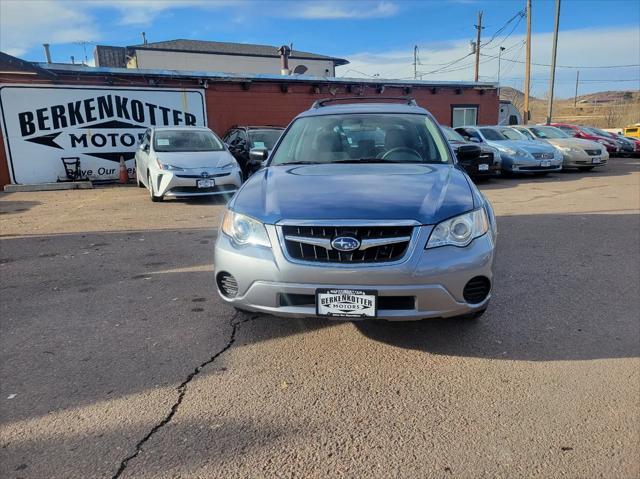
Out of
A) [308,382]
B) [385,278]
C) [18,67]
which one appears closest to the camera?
[385,278]

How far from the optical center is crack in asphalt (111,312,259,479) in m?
2.18

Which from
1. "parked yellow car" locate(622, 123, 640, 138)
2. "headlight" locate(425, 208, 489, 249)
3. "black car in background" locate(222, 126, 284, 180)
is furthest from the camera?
"parked yellow car" locate(622, 123, 640, 138)

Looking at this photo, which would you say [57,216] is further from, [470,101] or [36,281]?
[470,101]

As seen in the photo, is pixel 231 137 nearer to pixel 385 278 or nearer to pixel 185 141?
pixel 185 141

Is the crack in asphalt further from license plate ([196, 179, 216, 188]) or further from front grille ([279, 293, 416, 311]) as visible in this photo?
license plate ([196, 179, 216, 188])

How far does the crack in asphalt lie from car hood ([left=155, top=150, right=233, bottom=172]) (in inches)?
241

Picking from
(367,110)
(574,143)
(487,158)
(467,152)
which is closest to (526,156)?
(487,158)

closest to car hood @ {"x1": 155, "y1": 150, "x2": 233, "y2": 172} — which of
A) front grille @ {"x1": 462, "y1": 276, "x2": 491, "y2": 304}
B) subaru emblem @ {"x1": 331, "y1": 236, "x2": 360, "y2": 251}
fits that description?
subaru emblem @ {"x1": 331, "y1": 236, "x2": 360, "y2": 251}

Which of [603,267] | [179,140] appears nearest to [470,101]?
[179,140]

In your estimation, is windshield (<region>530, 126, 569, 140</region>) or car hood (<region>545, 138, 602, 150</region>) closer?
car hood (<region>545, 138, 602, 150</region>)

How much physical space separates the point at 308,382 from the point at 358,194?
3.99 ft

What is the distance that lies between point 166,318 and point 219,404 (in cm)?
140

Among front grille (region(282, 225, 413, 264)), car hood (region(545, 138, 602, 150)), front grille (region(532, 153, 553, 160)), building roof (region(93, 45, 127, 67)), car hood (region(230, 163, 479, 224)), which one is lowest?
front grille (region(532, 153, 553, 160))

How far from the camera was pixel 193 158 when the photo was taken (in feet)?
31.1
